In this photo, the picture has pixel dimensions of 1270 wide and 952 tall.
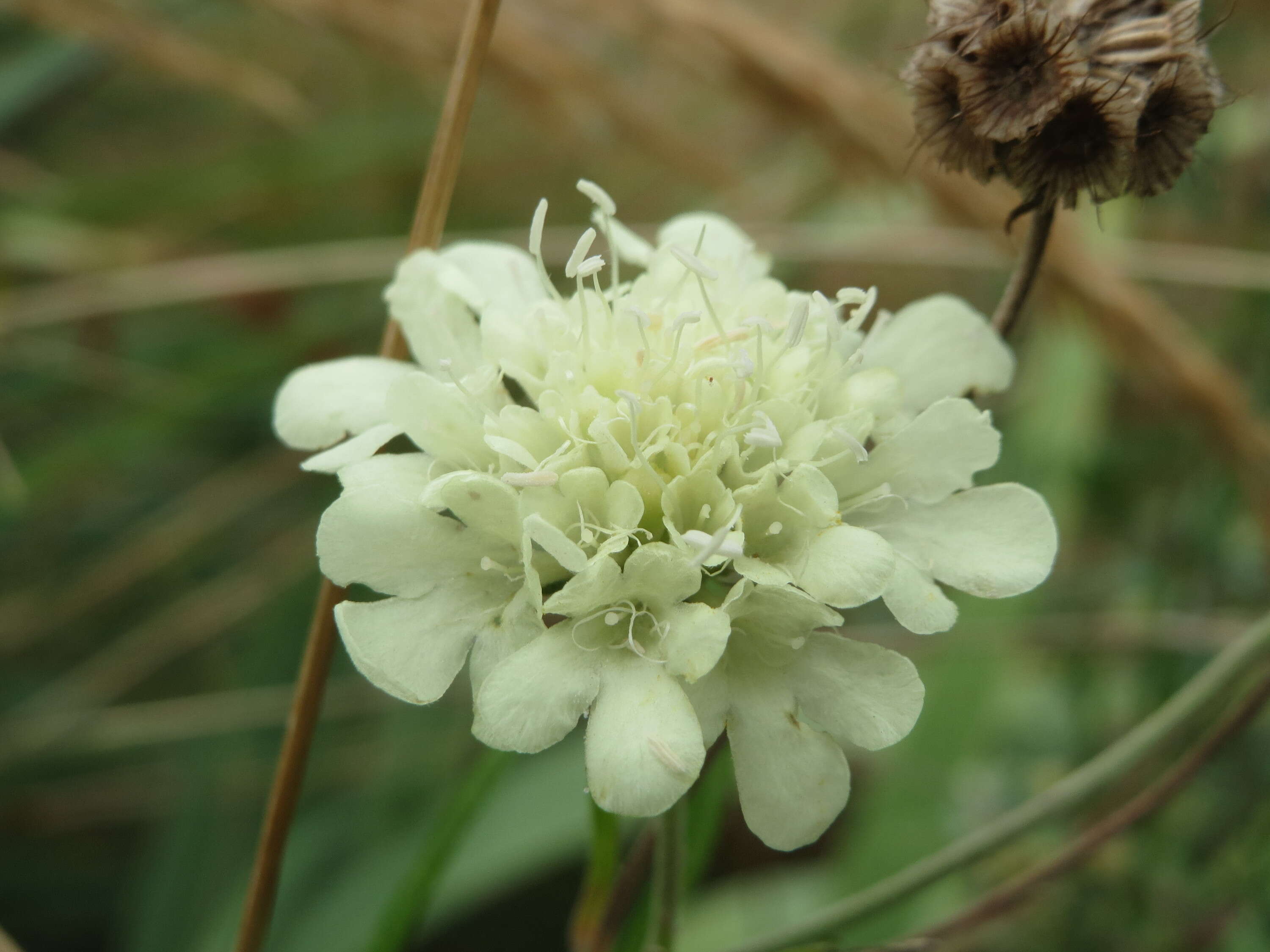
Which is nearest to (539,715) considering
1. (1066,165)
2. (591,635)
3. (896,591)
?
(591,635)

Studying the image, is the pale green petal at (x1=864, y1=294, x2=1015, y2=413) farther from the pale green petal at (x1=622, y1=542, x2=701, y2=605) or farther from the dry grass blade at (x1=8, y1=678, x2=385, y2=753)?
the dry grass blade at (x1=8, y1=678, x2=385, y2=753)

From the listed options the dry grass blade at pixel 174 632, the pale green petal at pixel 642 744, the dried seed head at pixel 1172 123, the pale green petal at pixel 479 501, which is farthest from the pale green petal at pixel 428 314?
the dry grass blade at pixel 174 632

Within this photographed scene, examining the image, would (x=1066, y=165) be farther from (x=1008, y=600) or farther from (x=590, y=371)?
(x=1008, y=600)

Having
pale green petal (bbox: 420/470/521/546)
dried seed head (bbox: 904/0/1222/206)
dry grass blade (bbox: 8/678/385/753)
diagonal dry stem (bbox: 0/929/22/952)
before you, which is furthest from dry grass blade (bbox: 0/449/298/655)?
dried seed head (bbox: 904/0/1222/206)

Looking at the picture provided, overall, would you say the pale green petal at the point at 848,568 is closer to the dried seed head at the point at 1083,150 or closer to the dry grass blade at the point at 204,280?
the dried seed head at the point at 1083,150

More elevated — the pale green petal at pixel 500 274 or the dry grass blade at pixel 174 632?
the pale green petal at pixel 500 274

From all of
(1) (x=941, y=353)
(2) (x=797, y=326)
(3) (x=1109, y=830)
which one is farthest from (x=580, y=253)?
(3) (x=1109, y=830)
